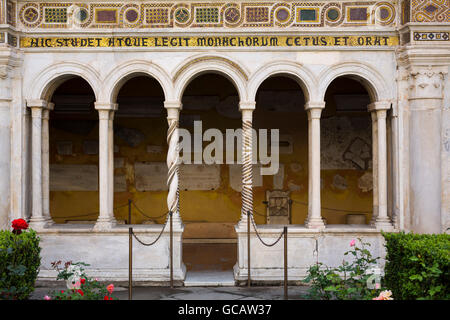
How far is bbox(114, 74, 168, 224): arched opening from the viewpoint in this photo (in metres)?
11.8

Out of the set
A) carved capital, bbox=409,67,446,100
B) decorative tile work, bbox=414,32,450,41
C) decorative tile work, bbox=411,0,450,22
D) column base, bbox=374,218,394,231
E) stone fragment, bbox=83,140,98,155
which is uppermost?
decorative tile work, bbox=411,0,450,22

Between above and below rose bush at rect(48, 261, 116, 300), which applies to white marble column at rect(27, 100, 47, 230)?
above

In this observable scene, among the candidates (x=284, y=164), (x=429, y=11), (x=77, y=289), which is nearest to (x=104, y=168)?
(x=77, y=289)

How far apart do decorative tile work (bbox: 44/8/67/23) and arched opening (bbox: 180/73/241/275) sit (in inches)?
151

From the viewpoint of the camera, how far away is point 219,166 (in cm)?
1182

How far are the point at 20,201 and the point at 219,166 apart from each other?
4875 millimetres

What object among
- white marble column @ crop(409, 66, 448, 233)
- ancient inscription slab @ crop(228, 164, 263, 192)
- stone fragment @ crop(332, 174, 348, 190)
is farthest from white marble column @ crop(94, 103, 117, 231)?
stone fragment @ crop(332, 174, 348, 190)

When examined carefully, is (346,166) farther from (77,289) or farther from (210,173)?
(77,289)

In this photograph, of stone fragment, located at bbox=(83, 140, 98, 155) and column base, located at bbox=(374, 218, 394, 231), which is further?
stone fragment, located at bbox=(83, 140, 98, 155)

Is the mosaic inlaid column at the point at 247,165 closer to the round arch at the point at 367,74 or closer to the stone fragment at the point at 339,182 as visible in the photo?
the round arch at the point at 367,74

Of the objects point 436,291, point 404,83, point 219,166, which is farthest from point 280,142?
point 436,291

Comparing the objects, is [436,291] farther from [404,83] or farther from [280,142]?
[280,142]

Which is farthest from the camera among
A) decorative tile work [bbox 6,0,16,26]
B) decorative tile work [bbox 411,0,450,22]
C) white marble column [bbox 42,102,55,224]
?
white marble column [bbox 42,102,55,224]

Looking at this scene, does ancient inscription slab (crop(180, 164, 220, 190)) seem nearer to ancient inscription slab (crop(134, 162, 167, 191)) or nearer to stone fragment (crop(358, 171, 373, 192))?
ancient inscription slab (crop(134, 162, 167, 191))
